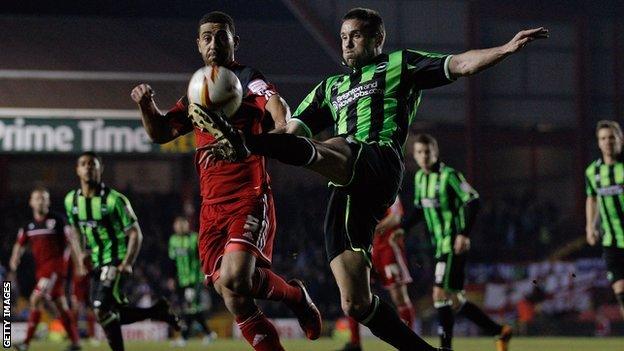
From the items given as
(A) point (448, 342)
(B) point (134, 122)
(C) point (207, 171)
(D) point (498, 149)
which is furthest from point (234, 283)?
(D) point (498, 149)

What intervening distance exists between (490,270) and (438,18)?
633 cm

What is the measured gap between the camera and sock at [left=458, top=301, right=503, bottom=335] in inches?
367

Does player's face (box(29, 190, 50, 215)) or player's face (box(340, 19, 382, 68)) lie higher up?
player's face (box(340, 19, 382, 68))

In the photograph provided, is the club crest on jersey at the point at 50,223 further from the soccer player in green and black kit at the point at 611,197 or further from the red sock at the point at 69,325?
the soccer player in green and black kit at the point at 611,197

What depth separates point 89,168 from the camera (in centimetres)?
933

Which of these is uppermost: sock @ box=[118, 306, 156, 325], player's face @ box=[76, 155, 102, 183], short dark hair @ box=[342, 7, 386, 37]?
short dark hair @ box=[342, 7, 386, 37]

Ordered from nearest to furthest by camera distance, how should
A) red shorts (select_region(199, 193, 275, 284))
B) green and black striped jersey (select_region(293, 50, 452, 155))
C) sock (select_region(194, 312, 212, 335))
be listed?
green and black striped jersey (select_region(293, 50, 452, 155)), red shorts (select_region(199, 193, 275, 284)), sock (select_region(194, 312, 212, 335))

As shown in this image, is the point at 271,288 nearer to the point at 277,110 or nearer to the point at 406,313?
the point at 277,110

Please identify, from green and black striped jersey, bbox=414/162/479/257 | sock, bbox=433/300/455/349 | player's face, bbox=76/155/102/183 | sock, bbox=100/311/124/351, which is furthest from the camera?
green and black striped jersey, bbox=414/162/479/257

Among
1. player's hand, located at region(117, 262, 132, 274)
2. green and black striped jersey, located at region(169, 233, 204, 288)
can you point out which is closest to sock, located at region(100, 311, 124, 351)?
player's hand, located at region(117, 262, 132, 274)

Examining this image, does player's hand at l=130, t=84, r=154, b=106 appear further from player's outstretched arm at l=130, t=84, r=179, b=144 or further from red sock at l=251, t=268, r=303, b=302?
red sock at l=251, t=268, r=303, b=302

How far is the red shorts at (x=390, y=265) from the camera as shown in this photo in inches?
427

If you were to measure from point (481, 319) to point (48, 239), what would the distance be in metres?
5.87

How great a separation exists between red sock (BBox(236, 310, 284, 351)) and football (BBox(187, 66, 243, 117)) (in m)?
1.15
